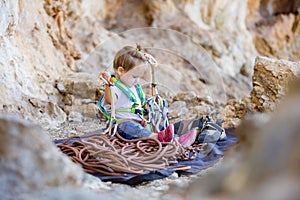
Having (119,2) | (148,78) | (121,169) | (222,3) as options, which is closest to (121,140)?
(121,169)

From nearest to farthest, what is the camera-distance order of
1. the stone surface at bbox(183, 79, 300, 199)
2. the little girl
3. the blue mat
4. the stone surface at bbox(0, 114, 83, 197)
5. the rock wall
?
1. the stone surface at bbox(183, 79, 300, 199)
2. the stone surface at bbox(0, 114, 83, 197)
3. the blue mat
4. the little girl
5. the rock wall

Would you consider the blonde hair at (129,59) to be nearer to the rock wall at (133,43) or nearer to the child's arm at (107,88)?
the child's arm at (107,88)

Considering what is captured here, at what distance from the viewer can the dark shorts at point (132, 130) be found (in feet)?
7.55

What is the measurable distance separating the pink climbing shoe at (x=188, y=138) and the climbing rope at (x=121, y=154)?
0.08m

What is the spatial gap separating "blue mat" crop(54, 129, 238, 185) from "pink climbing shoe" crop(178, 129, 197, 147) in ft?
0.31

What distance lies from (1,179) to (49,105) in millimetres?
2078

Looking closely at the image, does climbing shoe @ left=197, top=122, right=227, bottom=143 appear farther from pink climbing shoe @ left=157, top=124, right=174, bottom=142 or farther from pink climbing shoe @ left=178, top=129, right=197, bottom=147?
pink climbing shoe @ left=157, top=124, right=174, bottom=142

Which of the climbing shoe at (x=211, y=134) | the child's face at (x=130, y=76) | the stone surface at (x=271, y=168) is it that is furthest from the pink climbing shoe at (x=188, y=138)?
the stone surface at (x=271, y=168)

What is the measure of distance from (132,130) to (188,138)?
1.05 ft

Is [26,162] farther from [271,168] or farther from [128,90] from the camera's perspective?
[128,90]

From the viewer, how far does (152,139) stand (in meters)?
2.26

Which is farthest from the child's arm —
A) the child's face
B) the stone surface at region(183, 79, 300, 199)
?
the stone surface at region(183, 79, 300, 199)

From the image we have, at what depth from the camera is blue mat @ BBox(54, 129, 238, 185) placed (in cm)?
194

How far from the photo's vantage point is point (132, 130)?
2.31 meters
